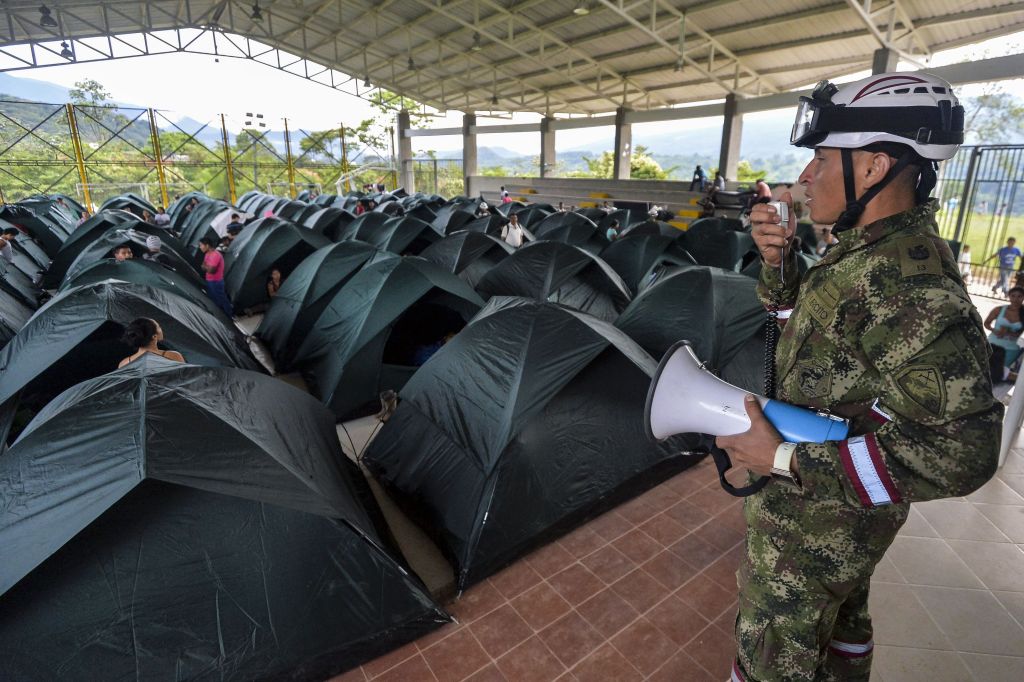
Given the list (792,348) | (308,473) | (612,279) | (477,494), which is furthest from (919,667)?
(612,279)

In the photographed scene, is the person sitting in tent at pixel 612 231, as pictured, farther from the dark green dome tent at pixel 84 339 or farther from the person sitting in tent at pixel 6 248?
the person sitting in tent at pixel 6 248

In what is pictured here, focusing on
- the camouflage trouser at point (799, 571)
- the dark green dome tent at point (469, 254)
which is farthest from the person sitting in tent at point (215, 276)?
the camouflage trouser at point (799, 571)

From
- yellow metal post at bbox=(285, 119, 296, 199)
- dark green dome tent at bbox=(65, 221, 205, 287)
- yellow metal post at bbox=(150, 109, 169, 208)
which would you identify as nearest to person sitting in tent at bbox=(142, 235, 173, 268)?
dark green dome tent at bbox=(65, 221, 205, 287)

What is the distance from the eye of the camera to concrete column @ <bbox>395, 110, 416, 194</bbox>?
32594mm

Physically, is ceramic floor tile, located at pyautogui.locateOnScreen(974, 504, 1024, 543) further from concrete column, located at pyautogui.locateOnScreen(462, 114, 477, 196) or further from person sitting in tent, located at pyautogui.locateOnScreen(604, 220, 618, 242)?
concrete column, located at pyautogui.locateOnScreen(462, 114, 477, 196)

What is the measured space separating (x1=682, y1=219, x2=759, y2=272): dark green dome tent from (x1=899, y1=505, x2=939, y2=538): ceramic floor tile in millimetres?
6462

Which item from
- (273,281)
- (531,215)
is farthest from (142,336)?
(531,215)

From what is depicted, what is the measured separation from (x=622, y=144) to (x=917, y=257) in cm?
2436

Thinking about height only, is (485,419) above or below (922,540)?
above

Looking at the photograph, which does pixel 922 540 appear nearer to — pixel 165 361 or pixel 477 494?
pixel 477 494

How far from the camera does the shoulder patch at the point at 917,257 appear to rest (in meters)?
1.35

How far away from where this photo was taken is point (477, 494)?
11.1 ft

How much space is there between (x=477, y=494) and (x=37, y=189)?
2604 centimetres

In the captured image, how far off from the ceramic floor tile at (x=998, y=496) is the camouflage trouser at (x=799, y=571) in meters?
3.21
